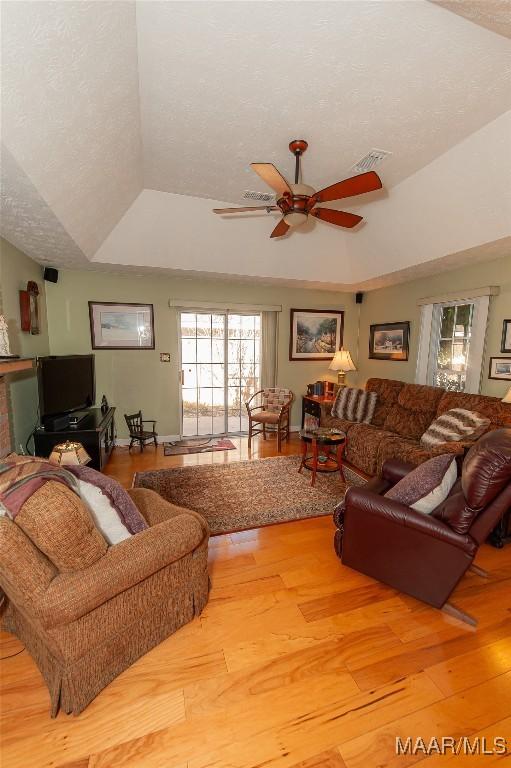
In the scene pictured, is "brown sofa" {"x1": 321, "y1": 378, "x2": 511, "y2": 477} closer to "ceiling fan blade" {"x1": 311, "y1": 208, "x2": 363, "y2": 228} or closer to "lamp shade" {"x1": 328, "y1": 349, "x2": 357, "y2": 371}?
"lamp shade" {"x1": 328, "y1": 349, "x2": 357, "y2": 371}

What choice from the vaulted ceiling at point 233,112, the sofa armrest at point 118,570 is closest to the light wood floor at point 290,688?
the sofa armrest at point 118,570

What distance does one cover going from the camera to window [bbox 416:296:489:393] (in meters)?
3.62

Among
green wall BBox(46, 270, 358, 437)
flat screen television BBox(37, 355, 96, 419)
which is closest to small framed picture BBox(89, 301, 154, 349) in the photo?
green wall BBox(46, 270, 358, 437)

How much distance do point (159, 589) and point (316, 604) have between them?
99 cm

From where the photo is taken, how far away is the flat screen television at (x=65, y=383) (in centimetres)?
328

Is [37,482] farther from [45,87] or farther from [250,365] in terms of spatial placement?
[250,365]

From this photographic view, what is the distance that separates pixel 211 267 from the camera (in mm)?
4203

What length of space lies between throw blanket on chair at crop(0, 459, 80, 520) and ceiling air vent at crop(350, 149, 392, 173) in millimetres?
3214

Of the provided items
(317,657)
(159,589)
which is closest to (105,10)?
(159,589)

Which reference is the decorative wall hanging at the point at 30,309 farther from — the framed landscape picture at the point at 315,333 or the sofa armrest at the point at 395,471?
the sofa armrest at the point at 395,471

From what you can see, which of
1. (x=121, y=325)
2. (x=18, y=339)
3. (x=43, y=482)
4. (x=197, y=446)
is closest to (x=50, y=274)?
(x=121, y=325)

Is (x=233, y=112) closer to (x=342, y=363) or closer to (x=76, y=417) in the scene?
(x=76, y=417)

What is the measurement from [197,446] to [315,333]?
2817mm

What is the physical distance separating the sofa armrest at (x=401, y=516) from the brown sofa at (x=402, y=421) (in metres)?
1.32
